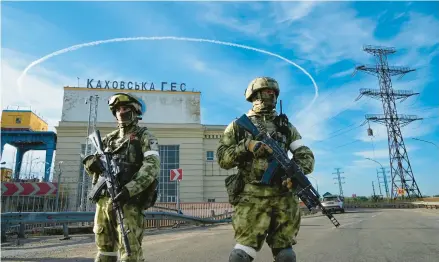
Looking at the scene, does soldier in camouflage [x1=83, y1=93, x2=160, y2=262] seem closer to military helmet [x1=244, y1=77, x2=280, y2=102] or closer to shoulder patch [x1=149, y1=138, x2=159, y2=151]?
shoulder patch [x1=149, y1=138, x2=159, y2=151]

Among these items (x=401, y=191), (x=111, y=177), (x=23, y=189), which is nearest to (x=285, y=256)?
(x=111, y=177)

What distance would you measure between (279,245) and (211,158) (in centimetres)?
2847

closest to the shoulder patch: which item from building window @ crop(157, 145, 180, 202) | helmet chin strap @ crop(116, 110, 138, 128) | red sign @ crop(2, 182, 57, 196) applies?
helmet chin strap @ crop(116, 110, 138, 128)

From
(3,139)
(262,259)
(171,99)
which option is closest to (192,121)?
(171,99)

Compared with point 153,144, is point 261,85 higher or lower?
higher

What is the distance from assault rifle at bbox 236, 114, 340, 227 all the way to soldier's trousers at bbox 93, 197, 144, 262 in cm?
119

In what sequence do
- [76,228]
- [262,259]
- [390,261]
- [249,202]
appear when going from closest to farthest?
[249,202] → [390,261] → [262,259] → [76,228]

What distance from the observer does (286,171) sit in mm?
2824

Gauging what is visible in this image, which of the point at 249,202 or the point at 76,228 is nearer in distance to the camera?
the point at 249,202

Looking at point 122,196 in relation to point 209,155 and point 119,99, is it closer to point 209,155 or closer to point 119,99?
point 119,99

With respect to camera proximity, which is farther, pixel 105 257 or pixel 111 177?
pixel 111 177

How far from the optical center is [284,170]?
2865 mm

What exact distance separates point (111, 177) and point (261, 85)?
1.66 metres

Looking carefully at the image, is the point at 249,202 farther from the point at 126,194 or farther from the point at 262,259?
the point at 262,259
